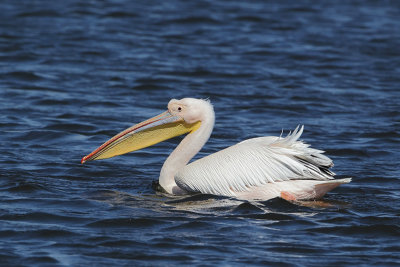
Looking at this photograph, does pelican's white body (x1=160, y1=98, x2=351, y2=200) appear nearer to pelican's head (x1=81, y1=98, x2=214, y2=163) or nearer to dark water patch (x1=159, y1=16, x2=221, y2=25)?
pelican's head (x1=81, y1=98, x2=214, y2=163)

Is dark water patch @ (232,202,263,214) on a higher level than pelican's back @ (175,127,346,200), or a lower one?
lower

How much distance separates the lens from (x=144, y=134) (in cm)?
695

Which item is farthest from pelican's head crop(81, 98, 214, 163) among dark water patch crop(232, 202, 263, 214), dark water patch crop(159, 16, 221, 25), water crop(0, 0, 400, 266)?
dark water patch crop(159, 16, 221, 25)

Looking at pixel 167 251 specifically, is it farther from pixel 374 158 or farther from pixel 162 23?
pixel 162 23

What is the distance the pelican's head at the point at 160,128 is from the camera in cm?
675

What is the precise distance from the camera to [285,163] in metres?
6.06

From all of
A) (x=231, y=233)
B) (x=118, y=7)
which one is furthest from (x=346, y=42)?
(x=231, y=233)

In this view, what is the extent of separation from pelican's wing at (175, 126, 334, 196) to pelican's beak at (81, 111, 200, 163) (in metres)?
0.62

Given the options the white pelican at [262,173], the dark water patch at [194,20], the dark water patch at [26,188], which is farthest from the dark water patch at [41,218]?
the dark water patch at [194,20]

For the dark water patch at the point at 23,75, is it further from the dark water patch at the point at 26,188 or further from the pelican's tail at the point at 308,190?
the pelican's tail at the point at 308,190

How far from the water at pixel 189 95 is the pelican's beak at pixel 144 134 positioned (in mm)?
273

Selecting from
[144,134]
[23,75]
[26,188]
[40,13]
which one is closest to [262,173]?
[144,134]

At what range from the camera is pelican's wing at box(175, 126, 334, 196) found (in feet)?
19.9

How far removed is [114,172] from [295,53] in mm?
6968
